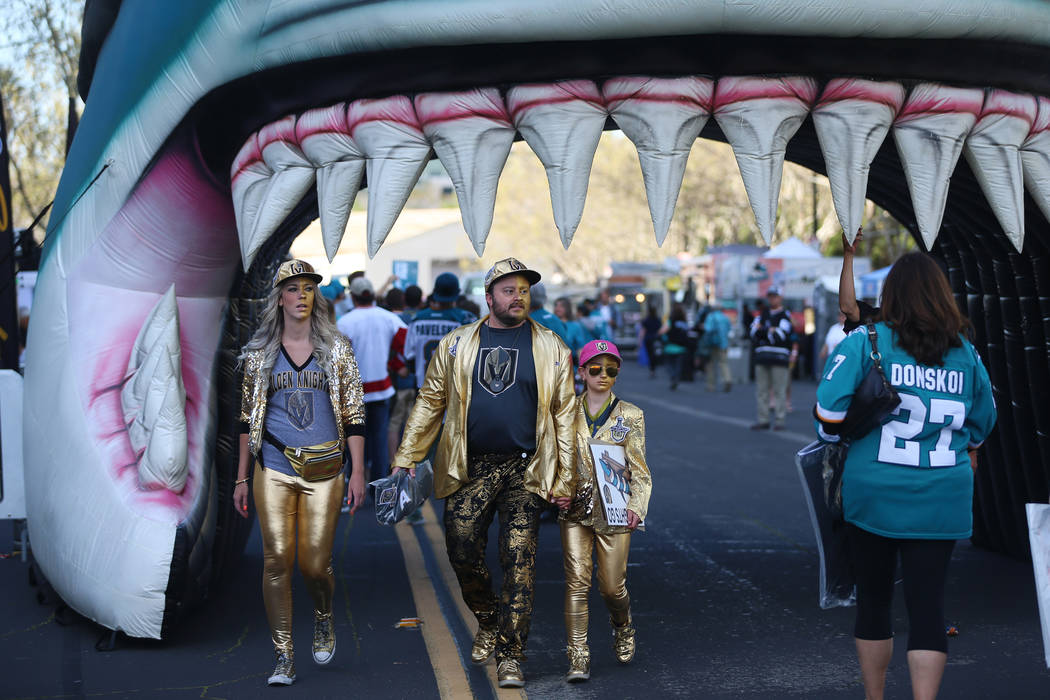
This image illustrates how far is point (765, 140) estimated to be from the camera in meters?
4.37

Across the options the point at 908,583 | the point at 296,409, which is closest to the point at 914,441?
the point at 908,583

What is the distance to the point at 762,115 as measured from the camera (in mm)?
4387

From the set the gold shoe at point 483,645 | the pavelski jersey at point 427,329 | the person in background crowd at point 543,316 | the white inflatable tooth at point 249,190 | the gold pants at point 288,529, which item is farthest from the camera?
the person in background crowd at point 543,316

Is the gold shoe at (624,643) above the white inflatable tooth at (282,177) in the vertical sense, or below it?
below

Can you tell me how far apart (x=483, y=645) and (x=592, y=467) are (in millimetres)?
945

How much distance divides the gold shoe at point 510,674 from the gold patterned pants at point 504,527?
0.11 feet

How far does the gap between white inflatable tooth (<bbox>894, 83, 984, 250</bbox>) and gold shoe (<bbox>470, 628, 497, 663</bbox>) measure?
2.46 m

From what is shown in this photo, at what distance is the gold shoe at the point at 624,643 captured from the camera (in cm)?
524

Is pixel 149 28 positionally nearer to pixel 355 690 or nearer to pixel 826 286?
pixel 355 690

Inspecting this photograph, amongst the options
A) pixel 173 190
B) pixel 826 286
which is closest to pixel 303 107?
pixel 173 190

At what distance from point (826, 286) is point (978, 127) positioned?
71.2 ft

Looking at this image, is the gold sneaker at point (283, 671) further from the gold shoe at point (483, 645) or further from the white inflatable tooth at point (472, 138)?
the white inflatable tooth at point (472, 138)

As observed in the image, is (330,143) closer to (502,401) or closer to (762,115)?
(502,401)

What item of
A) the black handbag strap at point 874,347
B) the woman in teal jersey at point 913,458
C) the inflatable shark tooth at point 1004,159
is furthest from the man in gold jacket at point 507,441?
the inflatable shark tooth at point 1004,159
